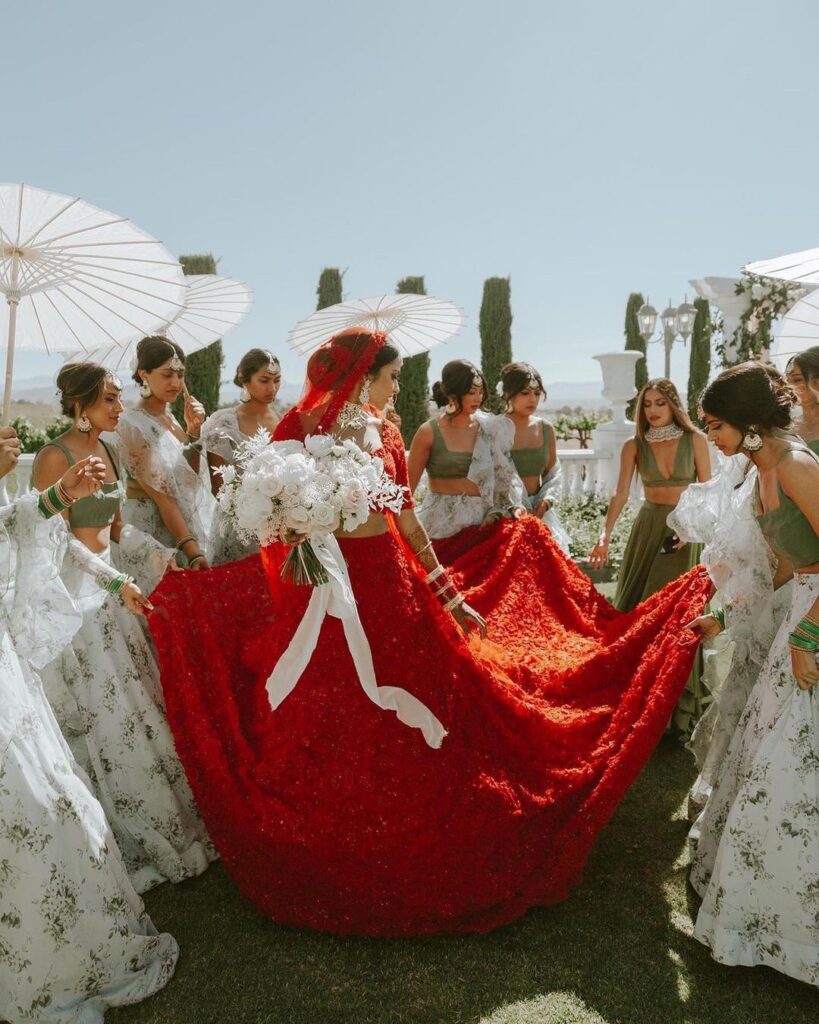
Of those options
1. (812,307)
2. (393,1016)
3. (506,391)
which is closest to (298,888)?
(393,1016)

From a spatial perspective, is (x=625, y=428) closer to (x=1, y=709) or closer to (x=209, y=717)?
(x=209, y=717)

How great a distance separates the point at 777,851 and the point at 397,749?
124cm

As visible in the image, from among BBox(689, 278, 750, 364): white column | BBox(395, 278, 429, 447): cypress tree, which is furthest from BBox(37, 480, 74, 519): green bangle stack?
BBox(395, 278, 429, 447): cypress tree

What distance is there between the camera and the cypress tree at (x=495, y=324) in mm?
25781

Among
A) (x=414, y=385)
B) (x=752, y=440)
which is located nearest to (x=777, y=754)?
(x=752, y=440)

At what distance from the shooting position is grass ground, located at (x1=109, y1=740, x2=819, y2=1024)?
2.55 metres

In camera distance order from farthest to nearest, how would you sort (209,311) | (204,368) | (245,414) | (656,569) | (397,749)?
1. (204,368)
2. (209,311)
3. (245,414)
4. (656,569)
5. (397,749)

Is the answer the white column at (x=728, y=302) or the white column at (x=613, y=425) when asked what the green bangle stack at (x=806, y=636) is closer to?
the white column at (x=613, y=425)

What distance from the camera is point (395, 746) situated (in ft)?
9.73

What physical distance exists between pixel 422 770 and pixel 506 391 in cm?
337

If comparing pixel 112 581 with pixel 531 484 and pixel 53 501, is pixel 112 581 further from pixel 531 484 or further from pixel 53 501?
pixel 531 484

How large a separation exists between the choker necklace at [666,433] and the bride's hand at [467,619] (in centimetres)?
192

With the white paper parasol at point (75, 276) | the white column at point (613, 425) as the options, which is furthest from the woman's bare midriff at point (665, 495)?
the white column at point (613, 425)

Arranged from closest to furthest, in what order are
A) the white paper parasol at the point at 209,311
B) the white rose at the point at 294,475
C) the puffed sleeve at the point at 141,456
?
the white rose at the point at 294,475
the puffed sleeve at the point at 141,456
the white paper parasol at the point at 209,311
